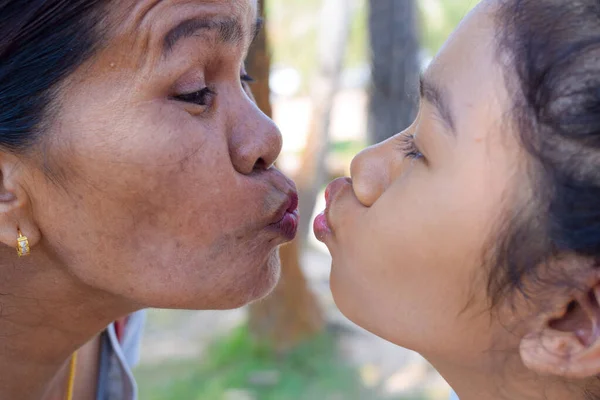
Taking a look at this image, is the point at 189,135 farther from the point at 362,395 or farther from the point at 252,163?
the point at 362,395

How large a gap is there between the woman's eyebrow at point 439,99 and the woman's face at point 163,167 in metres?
0.48

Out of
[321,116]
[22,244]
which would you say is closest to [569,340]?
[22,244]

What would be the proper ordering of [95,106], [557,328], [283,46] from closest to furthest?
[557,328] < [95,106] < [283,46]

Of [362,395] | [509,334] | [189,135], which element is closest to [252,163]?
[189,135]

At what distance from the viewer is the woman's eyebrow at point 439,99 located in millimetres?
1677

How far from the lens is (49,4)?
171 cm

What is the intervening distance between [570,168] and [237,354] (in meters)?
5.87

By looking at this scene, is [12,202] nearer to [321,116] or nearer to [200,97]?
[200,97]

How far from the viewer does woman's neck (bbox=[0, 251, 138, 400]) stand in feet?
6.59

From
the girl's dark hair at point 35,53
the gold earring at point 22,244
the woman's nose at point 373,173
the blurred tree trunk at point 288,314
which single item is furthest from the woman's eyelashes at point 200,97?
Result: the blurred tree trunk at point 288,314

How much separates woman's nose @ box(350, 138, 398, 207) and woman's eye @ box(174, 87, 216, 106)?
441 millimetres

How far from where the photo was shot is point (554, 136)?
1.50 m

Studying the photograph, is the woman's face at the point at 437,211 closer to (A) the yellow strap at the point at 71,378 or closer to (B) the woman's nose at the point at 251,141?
(B) the woman's nose at the point at 251,141

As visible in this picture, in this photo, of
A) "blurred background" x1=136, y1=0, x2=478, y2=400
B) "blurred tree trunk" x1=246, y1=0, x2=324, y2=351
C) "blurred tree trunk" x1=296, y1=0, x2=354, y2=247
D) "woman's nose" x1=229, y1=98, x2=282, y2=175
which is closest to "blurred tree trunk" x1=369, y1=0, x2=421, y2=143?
"blurred background" x1=136, y1=0, x2=478, y2=400
